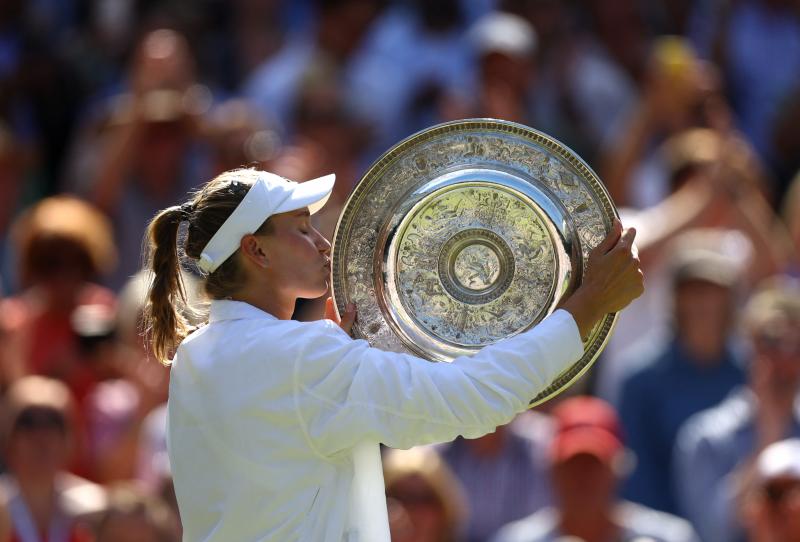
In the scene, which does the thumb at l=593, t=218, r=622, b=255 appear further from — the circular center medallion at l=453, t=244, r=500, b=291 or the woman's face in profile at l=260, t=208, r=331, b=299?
the woman's face in profile at l=260, t=208, r=331, b=299

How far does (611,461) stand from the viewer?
693cm

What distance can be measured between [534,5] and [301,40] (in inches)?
60.5

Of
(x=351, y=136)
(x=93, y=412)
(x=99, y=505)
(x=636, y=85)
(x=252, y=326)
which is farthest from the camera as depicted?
(x=636, y=85)

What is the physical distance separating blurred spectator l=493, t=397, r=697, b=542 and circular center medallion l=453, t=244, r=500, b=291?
2578 millimetres

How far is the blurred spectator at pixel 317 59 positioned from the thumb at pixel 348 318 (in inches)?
208

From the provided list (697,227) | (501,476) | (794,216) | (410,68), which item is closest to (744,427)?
(501,476)

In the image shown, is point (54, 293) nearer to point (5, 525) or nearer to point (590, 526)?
point (5, 525)

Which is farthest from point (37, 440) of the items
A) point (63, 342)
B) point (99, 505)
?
point (63, 342)

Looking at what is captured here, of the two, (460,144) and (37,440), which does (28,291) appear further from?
(460,144)

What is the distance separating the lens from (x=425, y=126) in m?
9.38

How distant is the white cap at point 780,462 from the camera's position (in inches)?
260

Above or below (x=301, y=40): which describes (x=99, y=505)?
below

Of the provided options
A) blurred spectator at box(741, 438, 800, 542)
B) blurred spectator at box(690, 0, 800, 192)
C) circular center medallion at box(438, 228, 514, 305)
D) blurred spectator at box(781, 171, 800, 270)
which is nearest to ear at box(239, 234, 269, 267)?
circular center medallion at box(438, 228, 514, 305)

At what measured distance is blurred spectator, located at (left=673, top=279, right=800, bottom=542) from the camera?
709 cm
